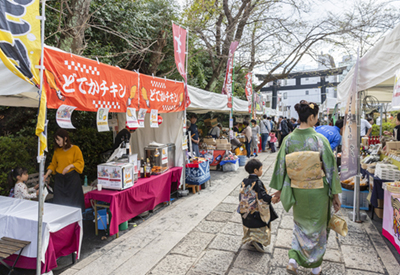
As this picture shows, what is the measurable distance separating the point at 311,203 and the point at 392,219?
159 centimetres

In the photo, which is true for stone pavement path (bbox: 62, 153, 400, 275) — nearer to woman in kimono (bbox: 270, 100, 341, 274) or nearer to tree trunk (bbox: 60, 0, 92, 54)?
woman in kimono (bbox: 270, 100, 341, 274)

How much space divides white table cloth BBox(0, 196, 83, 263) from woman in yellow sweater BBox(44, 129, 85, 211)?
621 mm

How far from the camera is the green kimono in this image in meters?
2.72

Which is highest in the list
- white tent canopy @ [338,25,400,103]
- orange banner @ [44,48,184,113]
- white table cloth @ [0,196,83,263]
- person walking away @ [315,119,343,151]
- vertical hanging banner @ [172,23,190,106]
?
vertical hanging banner @ [172,23,190,106]

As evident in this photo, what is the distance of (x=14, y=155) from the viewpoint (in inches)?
189

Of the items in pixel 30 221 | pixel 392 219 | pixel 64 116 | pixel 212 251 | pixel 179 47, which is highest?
pixel 179 47

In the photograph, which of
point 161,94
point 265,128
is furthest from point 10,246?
point 265,128

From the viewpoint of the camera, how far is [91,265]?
3.18 meters

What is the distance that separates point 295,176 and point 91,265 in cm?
269

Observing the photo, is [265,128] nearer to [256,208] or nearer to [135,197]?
[135,197]

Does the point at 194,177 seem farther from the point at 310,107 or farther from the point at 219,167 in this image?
the point at 310,107

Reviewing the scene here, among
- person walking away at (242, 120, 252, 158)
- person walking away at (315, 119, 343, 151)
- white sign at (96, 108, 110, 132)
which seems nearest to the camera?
white sign at (96, 108, 110, 132)

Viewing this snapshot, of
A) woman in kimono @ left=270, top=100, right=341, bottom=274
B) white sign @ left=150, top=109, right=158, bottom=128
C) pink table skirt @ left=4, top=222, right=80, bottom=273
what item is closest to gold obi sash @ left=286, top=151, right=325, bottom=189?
woman in kimono @ left=270, top=100, right=341, bottom=274

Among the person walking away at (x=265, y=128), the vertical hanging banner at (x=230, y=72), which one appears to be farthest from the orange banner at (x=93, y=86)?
the person walking away at (x=265, y=128)
